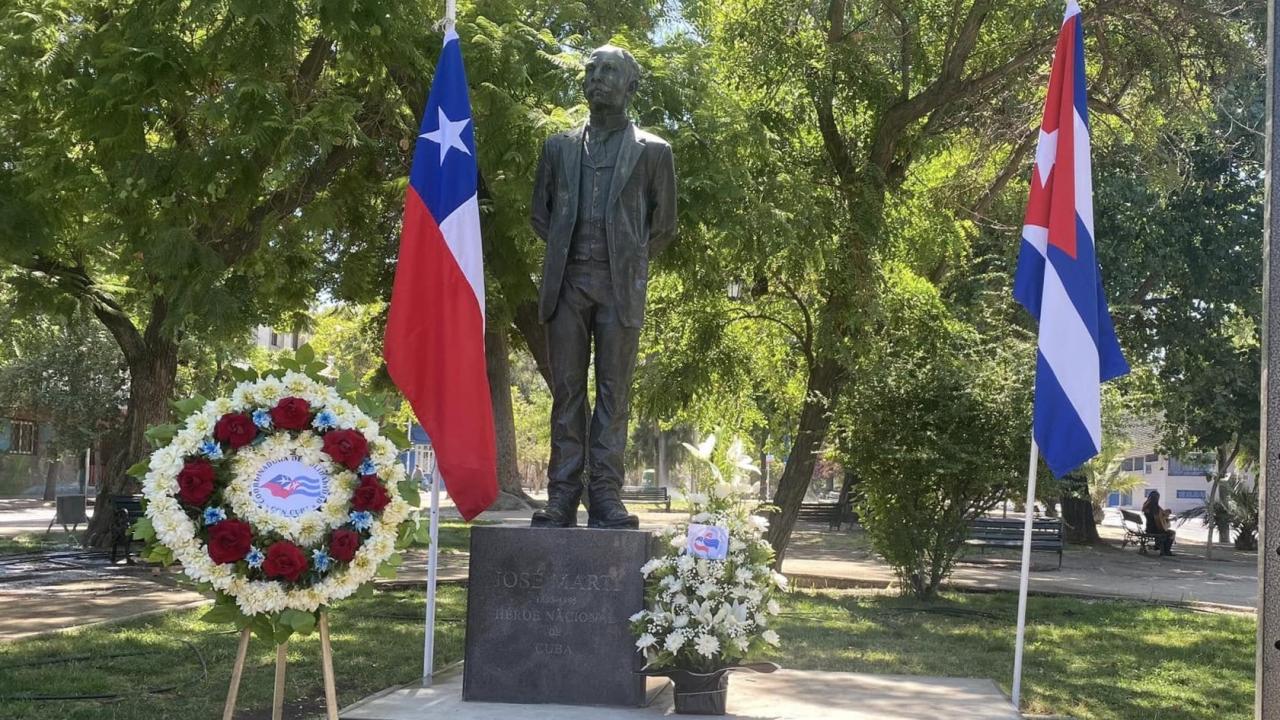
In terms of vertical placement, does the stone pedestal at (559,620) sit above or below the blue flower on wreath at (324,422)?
below

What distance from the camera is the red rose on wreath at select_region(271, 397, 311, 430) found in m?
4.76

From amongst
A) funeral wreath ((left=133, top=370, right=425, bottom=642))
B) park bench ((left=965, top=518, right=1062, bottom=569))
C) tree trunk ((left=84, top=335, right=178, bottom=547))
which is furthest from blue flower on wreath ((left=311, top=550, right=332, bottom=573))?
park bench ((left=965, top=518, right=1062, bottom=569))

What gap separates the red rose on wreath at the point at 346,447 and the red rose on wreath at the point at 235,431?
0.29 m

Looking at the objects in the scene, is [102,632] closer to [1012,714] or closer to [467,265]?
[467,265]

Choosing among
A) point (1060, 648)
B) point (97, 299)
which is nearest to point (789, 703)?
point (1060, 648)

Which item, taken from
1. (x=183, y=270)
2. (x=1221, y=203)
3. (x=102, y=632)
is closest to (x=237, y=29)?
(x=183, y=270)

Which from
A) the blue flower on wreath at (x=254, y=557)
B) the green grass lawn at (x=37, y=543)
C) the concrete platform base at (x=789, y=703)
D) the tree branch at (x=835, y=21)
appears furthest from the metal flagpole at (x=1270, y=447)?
the green grass lawn at (x=37, y=543)

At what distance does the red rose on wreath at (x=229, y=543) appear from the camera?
454 centimetres

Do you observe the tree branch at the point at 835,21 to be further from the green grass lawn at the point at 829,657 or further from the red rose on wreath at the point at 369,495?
the red rose on wreath at the point at 369,495

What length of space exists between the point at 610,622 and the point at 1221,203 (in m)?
23.0

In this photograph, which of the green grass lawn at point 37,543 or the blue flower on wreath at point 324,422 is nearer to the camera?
the blue flower on wreath at point 324,422

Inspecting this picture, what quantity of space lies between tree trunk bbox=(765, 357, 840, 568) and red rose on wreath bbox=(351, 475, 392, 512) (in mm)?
11373

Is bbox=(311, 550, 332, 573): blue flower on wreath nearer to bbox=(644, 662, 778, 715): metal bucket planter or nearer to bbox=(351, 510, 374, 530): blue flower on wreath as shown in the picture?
bbox=(351, 510, 374, 530): blue flower on wreath

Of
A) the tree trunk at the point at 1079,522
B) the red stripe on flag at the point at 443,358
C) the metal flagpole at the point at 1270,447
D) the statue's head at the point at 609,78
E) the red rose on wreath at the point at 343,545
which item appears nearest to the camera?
the red rose on wreath at the point at 343,545
